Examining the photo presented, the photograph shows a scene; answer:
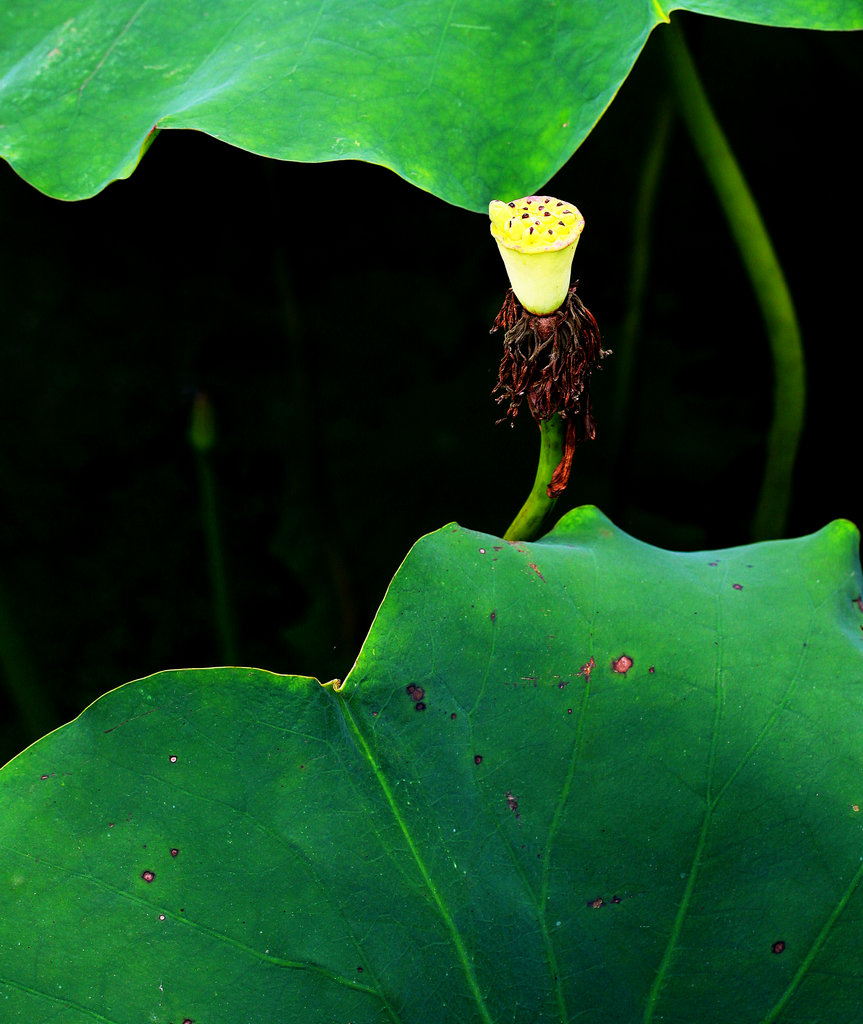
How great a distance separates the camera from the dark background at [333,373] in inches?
57.3

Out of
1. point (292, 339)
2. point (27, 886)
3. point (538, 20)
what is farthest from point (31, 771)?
point (292, 339)

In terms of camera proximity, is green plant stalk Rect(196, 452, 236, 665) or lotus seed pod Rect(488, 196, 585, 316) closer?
lotus seed pod Rect(488, 196, 585, 316)

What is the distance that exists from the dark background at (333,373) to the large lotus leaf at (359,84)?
0.65 m

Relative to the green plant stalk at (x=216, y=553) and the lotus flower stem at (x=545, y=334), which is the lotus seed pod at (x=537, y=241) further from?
the green plant stalk at (x=216, y=553)

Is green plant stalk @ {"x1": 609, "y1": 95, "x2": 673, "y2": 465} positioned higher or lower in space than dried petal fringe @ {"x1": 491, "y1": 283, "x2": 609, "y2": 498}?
lower

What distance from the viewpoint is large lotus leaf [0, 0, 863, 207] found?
0.69 m

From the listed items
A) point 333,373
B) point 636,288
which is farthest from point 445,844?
point 333,373

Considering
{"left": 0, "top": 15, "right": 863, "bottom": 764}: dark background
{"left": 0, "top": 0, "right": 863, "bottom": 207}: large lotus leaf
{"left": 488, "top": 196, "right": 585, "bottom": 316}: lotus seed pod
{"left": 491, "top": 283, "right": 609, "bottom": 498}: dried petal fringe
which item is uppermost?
{"left": 0, "top": 0, "right": 863, "bottom": 207}: large lotus leaf

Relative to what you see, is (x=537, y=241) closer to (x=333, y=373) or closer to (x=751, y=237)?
(x=751, y=237)

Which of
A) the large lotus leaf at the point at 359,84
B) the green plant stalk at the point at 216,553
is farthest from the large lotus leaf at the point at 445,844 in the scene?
the green plant stalk at the point at 216,553

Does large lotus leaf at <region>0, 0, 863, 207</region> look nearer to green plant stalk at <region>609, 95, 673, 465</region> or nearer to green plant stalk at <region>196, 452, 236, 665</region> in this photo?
green plant stalk at <region>196, 452, 236, 665</region>

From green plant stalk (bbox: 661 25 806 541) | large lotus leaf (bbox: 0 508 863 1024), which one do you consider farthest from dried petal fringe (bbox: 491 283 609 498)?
green plant stalk (bbox: 661 25 806 541)

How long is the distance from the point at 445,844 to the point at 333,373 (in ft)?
3.73

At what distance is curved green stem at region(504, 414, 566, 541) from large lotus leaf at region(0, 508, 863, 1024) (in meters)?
0.17
